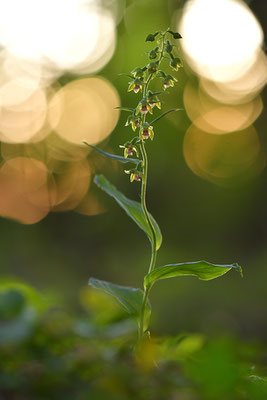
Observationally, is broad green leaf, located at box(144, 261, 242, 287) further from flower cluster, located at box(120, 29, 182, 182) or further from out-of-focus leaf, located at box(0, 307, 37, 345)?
out-of-focus leaf, located at box(0, 307, 37, 345)

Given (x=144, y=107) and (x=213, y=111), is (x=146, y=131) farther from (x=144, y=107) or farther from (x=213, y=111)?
(x=213, y=111)

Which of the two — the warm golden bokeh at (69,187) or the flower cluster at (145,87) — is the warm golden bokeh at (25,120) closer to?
the warm golden bokeh at (69,187)

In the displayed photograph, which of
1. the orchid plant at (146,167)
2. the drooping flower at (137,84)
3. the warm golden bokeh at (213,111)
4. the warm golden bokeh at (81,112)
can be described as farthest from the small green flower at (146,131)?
the warm golden bokeh at (81,112)

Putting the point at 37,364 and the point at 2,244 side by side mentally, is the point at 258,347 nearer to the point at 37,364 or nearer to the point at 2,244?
the point at 37,364

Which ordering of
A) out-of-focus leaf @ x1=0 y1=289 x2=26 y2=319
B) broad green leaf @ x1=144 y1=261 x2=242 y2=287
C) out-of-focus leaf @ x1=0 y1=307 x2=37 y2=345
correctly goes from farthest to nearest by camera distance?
1. broad green leaf @ x1=144 y1=261 x2=242 y2=287
2. out-of-focus leaf @ x1=0 y1=289 x2=26 y2=319
3. out-of-focus leaf @ x1=0 y1=307 x2=37 y2=345

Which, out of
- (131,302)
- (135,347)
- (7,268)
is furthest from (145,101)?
(7,268)

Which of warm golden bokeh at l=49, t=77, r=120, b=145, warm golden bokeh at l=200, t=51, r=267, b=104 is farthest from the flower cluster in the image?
warm golden bokeh at l=49, t=77, r=120, b=145
